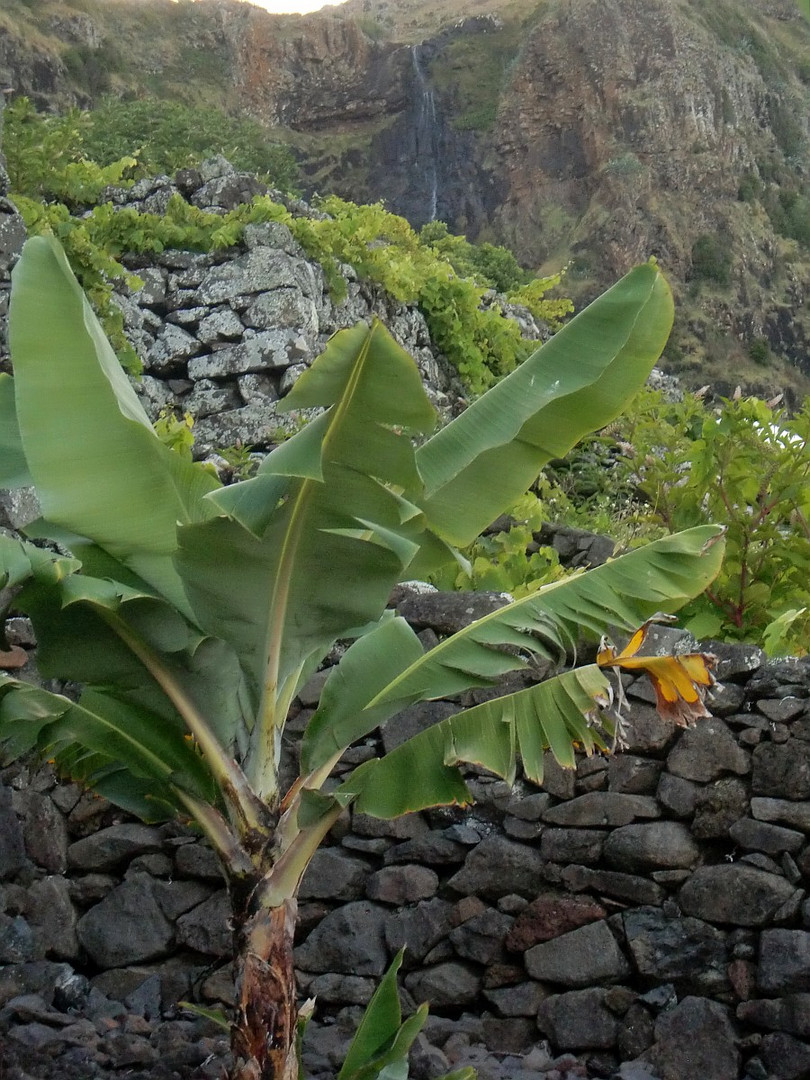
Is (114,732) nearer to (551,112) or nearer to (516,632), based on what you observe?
(516,632)

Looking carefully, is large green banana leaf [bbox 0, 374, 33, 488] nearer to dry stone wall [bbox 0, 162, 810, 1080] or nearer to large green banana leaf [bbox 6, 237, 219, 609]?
large green banana leaf [bbox 6, 237, 219, 609]

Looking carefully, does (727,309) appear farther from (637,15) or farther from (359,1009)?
(359,1009)

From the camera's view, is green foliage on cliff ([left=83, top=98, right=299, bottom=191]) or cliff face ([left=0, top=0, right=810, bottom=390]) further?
cliff face ([left=0, top=0, right=810, bottom=390])

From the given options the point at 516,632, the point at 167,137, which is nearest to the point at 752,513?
the point at 516,632

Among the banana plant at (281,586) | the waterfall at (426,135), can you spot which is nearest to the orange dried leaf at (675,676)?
the banana plant at (281,586)

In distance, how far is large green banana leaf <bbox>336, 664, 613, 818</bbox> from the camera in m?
3.24

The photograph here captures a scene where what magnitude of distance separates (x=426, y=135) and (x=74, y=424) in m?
30.4

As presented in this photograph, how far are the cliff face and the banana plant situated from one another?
25.2 metres

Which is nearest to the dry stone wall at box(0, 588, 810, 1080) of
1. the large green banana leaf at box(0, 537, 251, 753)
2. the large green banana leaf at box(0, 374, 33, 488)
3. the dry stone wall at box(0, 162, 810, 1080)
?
the dry stone wall at box(0, 162, 810, 1080)

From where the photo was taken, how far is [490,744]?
335 centimetres

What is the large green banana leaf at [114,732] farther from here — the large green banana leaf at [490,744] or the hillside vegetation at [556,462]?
the hillside vegetation at [556,462]

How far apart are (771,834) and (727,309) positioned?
80.1ft

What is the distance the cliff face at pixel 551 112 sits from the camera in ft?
94.1

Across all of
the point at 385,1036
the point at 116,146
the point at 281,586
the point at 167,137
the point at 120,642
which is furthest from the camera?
the point at 167,137
